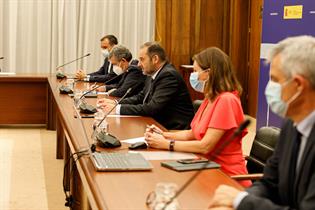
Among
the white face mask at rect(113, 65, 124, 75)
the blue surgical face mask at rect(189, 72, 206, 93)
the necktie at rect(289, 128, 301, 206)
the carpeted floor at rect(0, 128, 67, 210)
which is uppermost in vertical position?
the blue surgical face mask at rect(189, 72, 206, 93)

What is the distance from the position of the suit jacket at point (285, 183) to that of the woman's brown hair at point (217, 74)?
110cm

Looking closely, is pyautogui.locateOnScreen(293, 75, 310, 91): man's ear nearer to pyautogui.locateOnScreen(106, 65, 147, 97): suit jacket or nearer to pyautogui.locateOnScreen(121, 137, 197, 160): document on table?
pyautogui.locateOnScreen(121, 137, 197, 160): document on table

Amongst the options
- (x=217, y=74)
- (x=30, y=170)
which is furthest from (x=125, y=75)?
(x=217, y=74)

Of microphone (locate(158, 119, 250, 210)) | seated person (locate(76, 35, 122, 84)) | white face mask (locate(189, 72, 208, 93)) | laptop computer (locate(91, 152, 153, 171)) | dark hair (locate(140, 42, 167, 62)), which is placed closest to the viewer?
microphone (locate(158, 119, 250, 210))

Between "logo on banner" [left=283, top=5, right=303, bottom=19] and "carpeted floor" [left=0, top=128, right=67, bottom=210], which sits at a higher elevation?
"logo on banner" [left=283, top=5, right=303, bottom=19]

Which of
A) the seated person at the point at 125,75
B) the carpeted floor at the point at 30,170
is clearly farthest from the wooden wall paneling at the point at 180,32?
the seated person at the point at 125,75

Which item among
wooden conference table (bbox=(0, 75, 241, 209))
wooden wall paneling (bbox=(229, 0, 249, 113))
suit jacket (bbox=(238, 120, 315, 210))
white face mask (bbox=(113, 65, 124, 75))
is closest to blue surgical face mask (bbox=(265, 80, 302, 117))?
suit jacket (bbox=(238, 120, 315, 210))

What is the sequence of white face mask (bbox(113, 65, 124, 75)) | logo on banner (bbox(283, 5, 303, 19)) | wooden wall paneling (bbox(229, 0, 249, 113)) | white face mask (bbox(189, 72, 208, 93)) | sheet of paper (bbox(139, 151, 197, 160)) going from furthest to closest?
1. wooden wall paneling (bbox(229, 0, 249, 113))
2. white face mask (bbox(113, 65, 124, 75))
3. logo on banner (bbox(283, 5, 303, 19))
4. white face mask (bbox(189, 72, 208, 93))
5. sheet of paper (bbox(139, 151, 197, 160))

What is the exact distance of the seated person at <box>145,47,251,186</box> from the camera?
287cm

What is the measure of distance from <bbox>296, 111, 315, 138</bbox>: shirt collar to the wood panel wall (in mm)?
7030

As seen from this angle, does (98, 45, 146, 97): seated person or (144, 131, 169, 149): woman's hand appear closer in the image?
(144, 131, 169, 149): woman's hand

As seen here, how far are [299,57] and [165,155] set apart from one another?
1283mm

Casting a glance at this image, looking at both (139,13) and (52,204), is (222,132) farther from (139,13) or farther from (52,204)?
(139,13)

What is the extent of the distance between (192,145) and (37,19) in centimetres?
637
